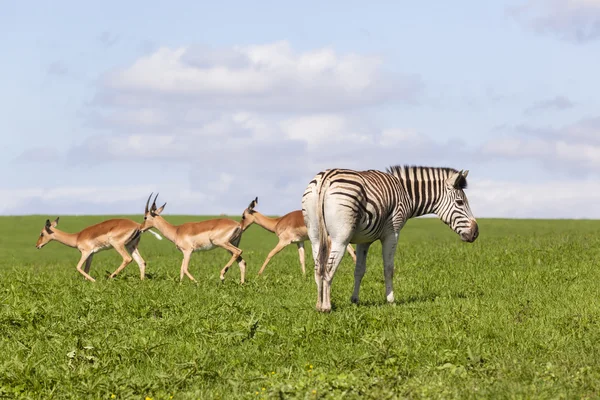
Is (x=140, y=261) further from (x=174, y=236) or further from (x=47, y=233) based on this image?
(x=47, y=233)

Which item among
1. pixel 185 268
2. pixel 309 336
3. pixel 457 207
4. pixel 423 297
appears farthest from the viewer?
pixel 185 268

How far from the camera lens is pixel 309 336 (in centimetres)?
1128

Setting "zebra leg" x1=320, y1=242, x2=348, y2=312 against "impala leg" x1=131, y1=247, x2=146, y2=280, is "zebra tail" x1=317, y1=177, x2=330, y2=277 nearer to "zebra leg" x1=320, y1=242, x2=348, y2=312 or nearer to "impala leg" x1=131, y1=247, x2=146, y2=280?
"zebra leg" x1=320, y1=242, x2=348, y2=312

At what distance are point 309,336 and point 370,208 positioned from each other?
133 inches

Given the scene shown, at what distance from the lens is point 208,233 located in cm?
2144

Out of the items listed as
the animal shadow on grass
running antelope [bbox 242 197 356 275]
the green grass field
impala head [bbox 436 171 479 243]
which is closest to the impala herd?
running antelope [bbox 242 197 356 275]

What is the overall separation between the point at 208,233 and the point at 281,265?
3.12 m

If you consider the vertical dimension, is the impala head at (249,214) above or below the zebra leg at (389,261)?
above

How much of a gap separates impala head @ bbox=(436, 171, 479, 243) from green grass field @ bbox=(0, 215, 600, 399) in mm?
1255

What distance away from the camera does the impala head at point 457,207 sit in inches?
623

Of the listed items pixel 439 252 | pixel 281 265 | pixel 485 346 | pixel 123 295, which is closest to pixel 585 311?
pixel 485 346

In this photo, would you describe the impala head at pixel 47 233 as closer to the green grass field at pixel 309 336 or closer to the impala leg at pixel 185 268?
the green grass field at pixel 309 336

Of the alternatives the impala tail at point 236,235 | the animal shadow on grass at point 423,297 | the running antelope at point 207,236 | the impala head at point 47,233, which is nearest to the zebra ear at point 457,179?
the animal shadow on grass at point 423,297

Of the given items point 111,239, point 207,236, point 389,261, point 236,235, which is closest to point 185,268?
point 207,236
